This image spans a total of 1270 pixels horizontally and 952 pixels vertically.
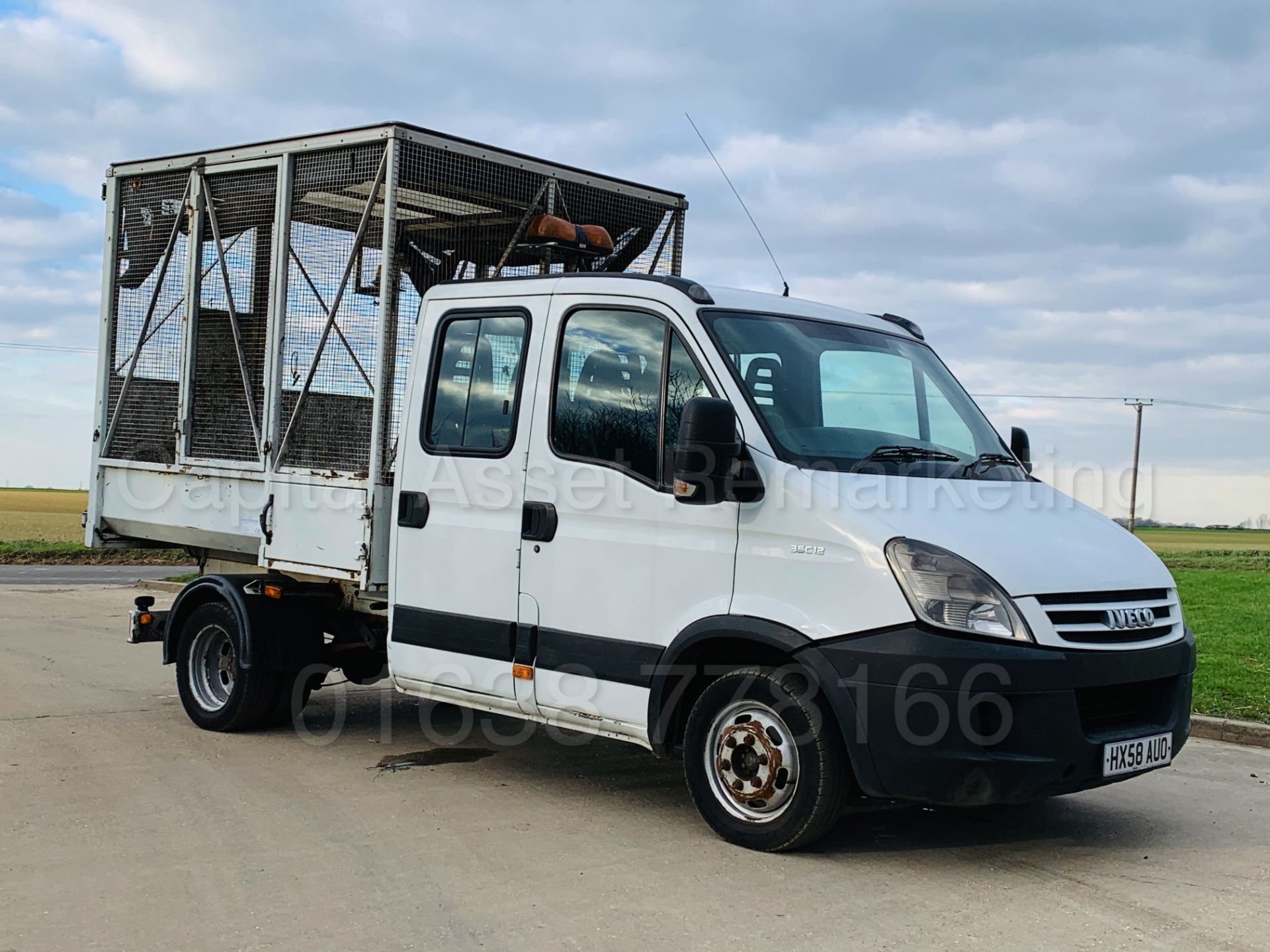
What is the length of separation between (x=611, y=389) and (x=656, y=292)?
49 cm

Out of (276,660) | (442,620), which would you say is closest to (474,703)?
(442,620)

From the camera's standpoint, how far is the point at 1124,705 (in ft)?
17.9

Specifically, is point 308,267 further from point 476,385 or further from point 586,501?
point 586,501

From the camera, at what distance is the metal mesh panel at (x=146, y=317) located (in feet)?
28.9

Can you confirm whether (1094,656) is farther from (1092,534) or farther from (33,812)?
(33,812)

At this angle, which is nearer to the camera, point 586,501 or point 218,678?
point 586,501

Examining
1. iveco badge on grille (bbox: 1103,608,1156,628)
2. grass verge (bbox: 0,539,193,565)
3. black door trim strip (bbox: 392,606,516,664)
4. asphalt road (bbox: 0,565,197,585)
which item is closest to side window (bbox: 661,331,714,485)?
black door trim strip (bbox: 392,606,516,664)

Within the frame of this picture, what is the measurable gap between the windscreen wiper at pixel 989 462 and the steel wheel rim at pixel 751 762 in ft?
4.76

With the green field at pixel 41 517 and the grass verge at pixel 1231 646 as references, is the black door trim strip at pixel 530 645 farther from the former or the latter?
the green field at pixel 41 517

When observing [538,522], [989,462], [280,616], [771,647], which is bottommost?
[280,616]

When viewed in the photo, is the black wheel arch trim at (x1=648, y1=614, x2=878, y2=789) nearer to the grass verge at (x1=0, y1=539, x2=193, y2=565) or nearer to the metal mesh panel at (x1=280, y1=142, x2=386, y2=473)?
the metal mesh panel at (x1=280, y1=142, x2=386, y2=473)

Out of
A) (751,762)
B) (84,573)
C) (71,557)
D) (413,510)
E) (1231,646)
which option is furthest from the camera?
(71,557)

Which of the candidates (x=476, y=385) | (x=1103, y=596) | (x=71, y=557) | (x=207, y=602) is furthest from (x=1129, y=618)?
(x=71, y=557)

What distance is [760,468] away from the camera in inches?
220
